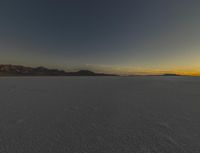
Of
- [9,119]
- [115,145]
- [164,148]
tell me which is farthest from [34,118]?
[164,148]

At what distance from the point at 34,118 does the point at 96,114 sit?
1999 millimetres

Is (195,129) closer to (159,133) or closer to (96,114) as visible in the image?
(159,133)

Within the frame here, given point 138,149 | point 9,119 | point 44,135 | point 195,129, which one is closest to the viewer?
point 138,149

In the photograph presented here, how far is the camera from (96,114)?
145 inches

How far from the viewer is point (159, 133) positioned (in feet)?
8.30

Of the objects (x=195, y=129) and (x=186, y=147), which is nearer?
(x=186, y=147)

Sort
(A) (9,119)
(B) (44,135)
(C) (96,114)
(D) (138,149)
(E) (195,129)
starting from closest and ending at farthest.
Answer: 1. (D) (138,149)
2. (B) (44,135)
3. (E) (195,129)
4. (A) (9,119)
5. (C) (96,114)

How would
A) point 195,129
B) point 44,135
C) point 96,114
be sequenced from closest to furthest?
point 44,135
point 195,129
point 96,114

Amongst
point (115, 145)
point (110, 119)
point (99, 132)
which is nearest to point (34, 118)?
point (99, 132)

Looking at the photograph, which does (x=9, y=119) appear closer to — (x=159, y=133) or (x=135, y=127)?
(x=135, y=127)

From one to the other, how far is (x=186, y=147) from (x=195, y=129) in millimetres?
1025

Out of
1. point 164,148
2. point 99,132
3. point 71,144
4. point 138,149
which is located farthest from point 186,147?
point 71,144

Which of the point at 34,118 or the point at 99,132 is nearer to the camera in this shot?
the point at 99,132

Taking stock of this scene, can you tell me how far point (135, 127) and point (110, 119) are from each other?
791mm
